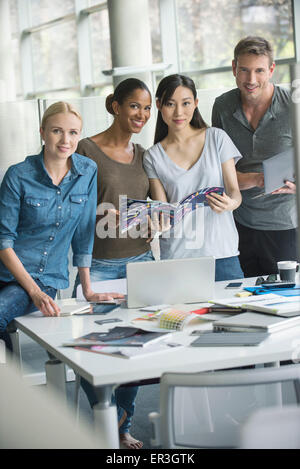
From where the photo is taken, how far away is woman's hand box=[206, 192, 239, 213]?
9.14ft

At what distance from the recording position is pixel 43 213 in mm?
2436

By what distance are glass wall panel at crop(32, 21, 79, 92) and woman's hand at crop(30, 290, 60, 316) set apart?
849cm

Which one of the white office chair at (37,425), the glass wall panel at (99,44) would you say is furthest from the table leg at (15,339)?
the glass wall panel at (99,44)

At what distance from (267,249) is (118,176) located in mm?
916

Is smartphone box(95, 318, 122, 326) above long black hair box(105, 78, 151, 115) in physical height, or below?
below

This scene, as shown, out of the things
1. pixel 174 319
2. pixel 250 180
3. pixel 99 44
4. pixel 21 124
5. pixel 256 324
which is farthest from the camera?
pixel 99 44

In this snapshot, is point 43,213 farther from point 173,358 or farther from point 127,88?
point 173,358

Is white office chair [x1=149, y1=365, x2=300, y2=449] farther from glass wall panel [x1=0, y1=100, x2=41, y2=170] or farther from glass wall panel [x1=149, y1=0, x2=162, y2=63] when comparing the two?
glass wall panel [x1=149, y1=0, x2=162, y2=63]

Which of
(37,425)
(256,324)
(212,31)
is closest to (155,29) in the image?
(212,31)

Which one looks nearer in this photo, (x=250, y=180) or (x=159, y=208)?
(x=159, y=208)

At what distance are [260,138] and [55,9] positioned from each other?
325 inches

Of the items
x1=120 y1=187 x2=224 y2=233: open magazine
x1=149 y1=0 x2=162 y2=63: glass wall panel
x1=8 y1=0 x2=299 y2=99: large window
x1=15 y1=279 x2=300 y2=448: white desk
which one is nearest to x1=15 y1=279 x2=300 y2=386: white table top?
x1=15 y1=279 x2=300 y2=448: white desk
